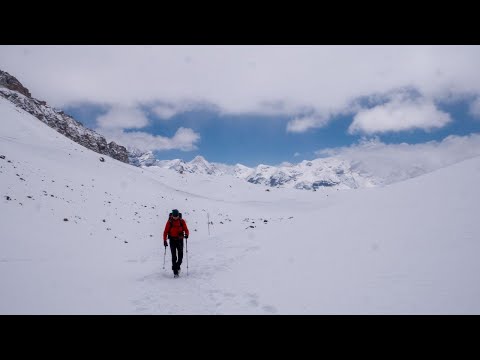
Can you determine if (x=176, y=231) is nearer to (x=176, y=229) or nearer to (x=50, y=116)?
(x=176, y=229)

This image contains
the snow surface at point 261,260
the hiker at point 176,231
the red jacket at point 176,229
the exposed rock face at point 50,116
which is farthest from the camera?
the exposed rock face at point 50,116

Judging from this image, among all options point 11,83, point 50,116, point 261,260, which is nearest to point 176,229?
point 261,260

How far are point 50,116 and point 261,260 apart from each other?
84.3 meters

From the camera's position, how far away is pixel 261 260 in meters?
10.8

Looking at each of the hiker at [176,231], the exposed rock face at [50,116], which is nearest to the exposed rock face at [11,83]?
the exposed rock face at [50,116]

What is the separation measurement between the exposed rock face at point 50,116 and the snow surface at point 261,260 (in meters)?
56.6

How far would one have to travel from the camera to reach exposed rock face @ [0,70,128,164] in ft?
216

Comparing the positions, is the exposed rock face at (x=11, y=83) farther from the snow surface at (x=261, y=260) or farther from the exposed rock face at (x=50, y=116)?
the snow surface at (x=261, y=260)

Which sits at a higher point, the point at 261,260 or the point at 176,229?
the point at 176,229

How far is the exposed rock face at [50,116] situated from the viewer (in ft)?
216

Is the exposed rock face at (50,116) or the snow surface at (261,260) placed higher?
the exposed rock face at (50,116)

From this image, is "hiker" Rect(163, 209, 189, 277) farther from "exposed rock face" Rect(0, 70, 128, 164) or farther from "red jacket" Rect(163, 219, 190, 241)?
"exposed rock face" Rect(0, 70, 128, 164)
